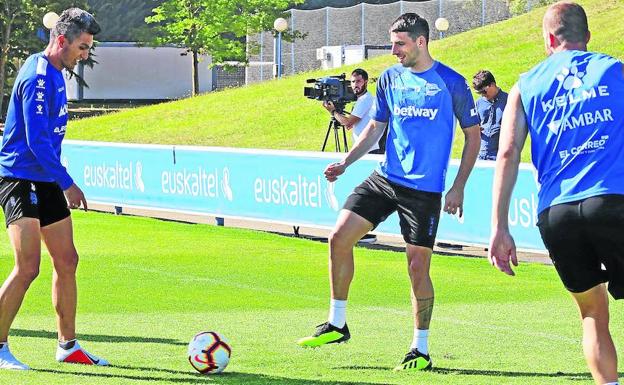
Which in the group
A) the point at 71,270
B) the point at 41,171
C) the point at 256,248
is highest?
the point at 41,171

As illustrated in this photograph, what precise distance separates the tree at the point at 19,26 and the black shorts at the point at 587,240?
53.8 m

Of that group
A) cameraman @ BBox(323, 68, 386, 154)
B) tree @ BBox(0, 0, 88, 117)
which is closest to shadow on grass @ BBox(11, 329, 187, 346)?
A: cameraman @ BBox(323, 68, 386, 154)

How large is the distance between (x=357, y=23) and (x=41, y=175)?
46.3 m

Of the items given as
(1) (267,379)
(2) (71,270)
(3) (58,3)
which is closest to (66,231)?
(2) (71,270)

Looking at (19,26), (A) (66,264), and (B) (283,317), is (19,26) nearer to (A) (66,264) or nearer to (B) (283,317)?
(B) (283,317)

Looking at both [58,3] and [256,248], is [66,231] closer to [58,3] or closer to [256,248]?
[256,248]

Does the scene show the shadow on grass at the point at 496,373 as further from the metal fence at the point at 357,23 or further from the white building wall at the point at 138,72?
the white building wall at the point at 138,72

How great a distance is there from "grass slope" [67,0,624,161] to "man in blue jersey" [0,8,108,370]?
27019mm

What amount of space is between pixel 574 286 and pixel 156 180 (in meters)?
16.0

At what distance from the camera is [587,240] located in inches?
237

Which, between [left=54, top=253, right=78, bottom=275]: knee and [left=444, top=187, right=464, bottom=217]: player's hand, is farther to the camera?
[left=444, top=187, right=464, bottom=217]: player's hand

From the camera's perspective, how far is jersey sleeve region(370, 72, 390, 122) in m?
8.88

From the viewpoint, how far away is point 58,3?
2347 inches

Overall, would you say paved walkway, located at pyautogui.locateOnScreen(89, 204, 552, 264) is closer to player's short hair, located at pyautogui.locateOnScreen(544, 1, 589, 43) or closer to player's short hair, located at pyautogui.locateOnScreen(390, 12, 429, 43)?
player's short hair, located at pyautogui.locateOnScreen(390, 12, 429, 43)
